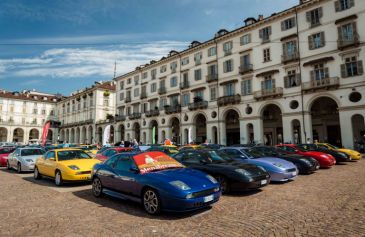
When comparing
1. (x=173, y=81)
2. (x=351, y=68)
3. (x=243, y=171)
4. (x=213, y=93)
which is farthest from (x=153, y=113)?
(x=243, y=171)

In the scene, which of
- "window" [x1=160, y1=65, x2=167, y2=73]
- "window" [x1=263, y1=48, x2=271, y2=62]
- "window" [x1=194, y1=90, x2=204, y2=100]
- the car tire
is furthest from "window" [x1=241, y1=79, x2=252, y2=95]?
the car tire

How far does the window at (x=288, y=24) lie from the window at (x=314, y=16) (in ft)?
5.39

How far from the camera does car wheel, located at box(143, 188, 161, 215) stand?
558 centimetres

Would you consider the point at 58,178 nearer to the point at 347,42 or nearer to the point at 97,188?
the point at 97,188

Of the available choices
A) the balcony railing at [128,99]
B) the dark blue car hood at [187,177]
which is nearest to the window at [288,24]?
the dark blue car hood at [187,177]

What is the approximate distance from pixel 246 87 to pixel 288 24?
8902 millimetres

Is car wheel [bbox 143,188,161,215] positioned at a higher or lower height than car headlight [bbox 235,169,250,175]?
lower

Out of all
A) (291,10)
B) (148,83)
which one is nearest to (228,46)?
(291,10)

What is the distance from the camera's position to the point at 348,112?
2470cm

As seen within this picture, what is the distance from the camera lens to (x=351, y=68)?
24844mm

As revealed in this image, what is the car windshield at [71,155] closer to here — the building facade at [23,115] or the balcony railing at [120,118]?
the balcony railing at [120,118]

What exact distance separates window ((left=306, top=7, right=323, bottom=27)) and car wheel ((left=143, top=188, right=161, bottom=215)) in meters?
29.0

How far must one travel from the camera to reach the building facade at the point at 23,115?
76250 millimetres

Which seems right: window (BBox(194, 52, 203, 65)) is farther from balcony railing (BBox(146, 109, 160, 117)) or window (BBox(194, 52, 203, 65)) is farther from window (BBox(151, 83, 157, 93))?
balcony railing (BBox(146, 109, 160, 117))
